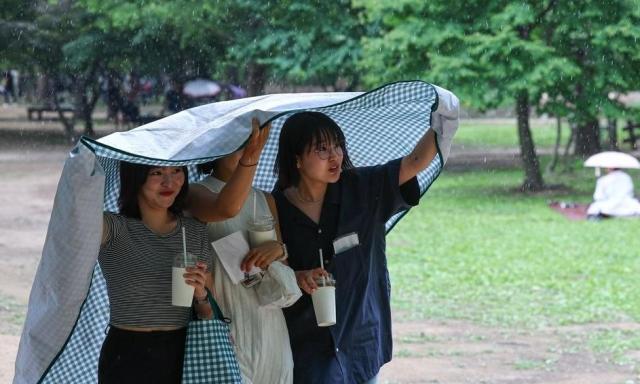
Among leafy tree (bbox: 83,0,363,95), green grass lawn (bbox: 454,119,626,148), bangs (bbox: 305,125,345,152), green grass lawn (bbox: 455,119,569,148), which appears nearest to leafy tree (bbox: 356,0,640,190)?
leafy tree (bbox: 83,0,363,95)

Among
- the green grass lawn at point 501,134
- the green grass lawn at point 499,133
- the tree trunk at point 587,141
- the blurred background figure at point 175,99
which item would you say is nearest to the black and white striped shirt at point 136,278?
the tree trunk at point 587,141

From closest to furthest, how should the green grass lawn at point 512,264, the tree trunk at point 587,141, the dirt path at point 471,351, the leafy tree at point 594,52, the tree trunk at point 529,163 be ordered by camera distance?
1. the dirt path at point 471,351
2. the green grass lawn at point 512,264
3. the leafy tree at point 594,52
4. the tree trunk at point 529,163
5. the tree trunk at point 587,141

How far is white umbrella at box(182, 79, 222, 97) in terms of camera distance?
3366cm

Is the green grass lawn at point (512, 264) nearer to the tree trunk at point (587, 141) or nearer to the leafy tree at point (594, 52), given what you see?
the leafy tree at point (594, 52)

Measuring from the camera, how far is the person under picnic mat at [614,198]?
1541 cm

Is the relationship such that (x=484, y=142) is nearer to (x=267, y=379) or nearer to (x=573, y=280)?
(x=573, y=280)

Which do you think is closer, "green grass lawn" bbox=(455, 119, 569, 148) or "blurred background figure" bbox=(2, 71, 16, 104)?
"green grass lawn" bbox=(455, 119, 569, 148)

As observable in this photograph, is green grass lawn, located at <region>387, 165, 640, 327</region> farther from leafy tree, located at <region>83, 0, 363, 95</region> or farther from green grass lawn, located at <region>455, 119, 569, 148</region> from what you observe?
green grass lawn, located at <region>455, 119, 569, 148</region>

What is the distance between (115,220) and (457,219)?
12580 millimetres

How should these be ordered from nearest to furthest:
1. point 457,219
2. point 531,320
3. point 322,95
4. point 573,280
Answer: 1. point 322,95
2. point 531,320
3. point 573,280
4. point 457,219

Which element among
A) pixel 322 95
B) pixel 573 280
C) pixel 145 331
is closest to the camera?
pixel 145 331

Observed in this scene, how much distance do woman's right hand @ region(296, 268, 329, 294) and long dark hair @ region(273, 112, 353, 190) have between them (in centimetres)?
33

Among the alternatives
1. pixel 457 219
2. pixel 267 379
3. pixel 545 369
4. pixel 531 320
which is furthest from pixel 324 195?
pixel 457 219

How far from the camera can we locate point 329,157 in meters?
3.66
